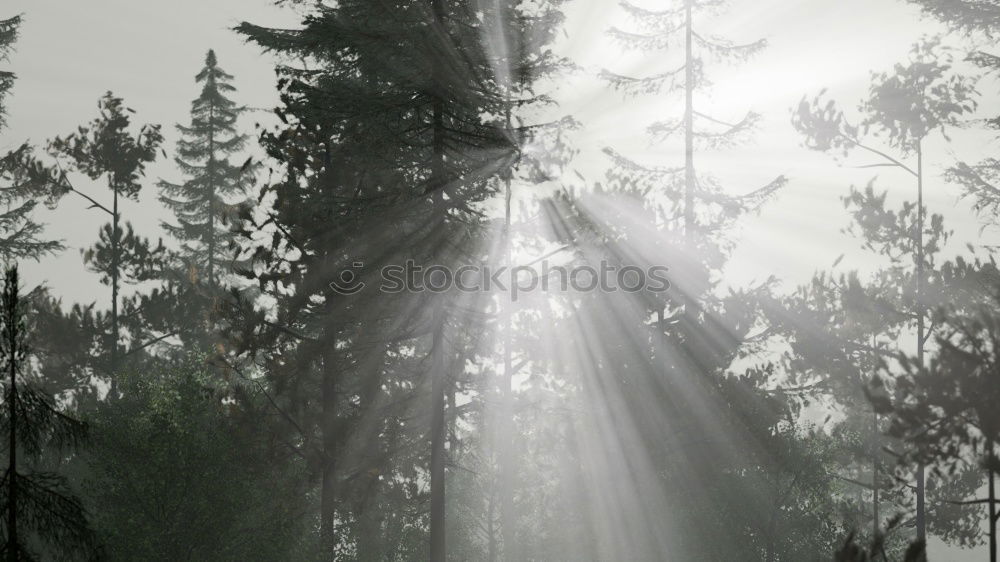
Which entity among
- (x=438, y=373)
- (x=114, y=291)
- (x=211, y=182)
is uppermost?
(x=211, y=182)

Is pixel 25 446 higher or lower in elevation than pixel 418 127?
lower

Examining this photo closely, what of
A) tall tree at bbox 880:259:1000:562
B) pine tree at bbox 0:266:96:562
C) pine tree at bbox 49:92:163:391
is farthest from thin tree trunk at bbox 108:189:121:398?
tall tree at bbox 880:259:1000:562

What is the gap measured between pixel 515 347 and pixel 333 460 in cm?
746

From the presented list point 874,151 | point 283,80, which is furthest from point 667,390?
point 283,80

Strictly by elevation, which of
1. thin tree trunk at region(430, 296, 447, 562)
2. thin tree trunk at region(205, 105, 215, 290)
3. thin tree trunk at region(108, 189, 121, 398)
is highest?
thin tree trunk at region(205, 105, 215, 290)

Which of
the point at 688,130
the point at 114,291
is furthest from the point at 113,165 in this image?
the point at 688,130

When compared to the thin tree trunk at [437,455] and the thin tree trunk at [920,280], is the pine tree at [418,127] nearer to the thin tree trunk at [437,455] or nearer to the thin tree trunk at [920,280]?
the thin tree trunk at [437,455]

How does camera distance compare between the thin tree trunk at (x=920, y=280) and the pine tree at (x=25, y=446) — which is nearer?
the pine tree at (x=25, y=446)

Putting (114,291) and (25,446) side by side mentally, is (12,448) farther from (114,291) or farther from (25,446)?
(114,291)

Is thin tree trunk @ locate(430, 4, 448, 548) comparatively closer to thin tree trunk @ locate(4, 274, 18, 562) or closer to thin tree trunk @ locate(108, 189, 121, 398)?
thin tree trunk @ locate(4, 274, 18, 562)

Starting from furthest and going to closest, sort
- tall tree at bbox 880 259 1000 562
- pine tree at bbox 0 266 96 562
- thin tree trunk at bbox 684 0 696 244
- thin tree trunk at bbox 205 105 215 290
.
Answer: thin tree trunk at bbox 205 105 215 290
thin tree trunk at bbox 684 0 696 244
tall tree at bbox 880 259 1000 562
pine tree at bbox 0 266 96 562

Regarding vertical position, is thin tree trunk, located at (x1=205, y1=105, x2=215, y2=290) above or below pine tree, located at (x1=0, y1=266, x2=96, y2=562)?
above

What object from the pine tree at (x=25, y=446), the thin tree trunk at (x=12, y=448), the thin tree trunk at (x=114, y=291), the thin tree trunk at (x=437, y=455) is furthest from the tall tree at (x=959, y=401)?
the thin tree trunk at (x=114, y=291)

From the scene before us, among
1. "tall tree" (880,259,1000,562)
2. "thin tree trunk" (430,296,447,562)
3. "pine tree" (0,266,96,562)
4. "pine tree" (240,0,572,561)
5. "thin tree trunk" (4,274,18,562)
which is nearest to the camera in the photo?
"thin tree trunk" (4,274,18,562)
